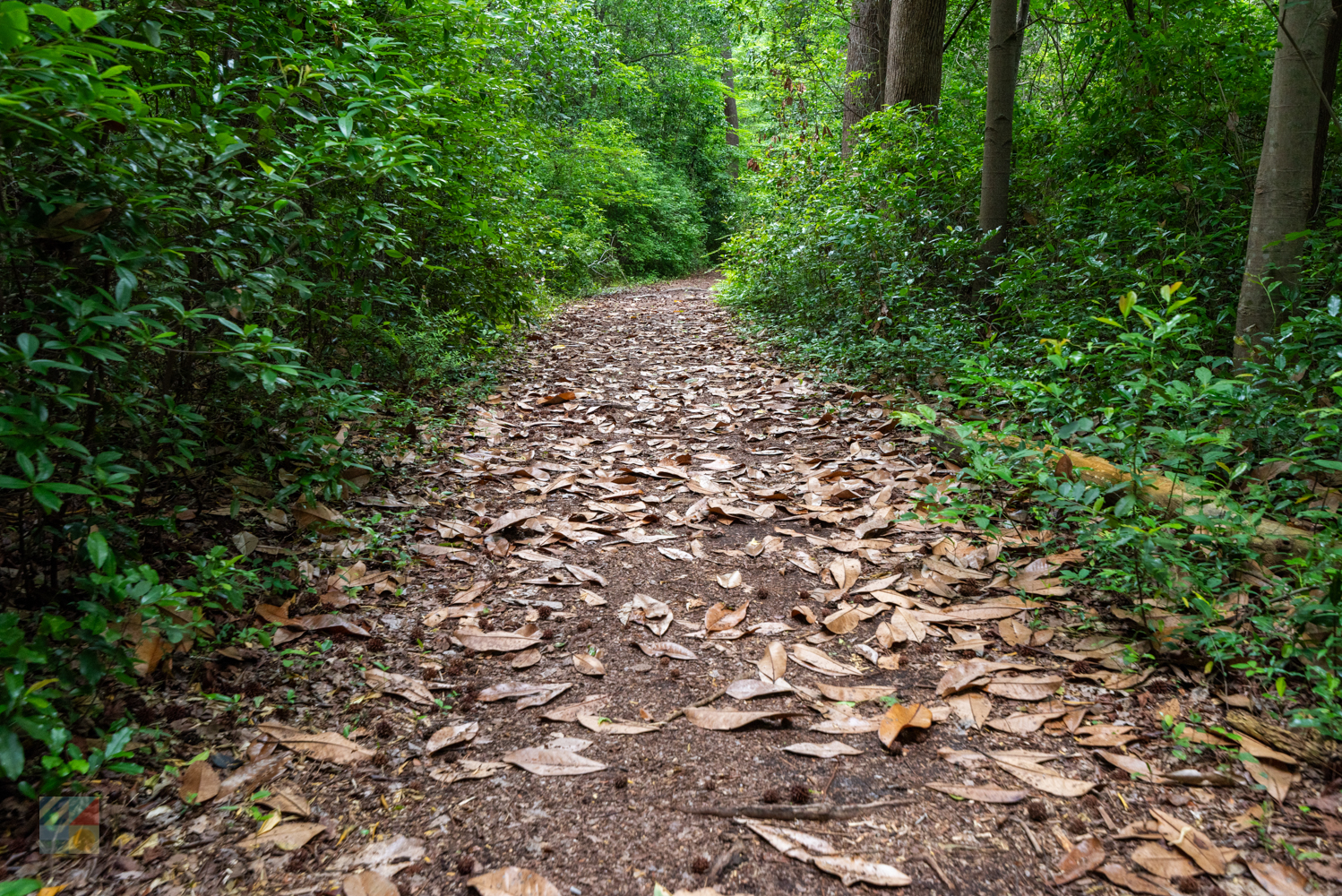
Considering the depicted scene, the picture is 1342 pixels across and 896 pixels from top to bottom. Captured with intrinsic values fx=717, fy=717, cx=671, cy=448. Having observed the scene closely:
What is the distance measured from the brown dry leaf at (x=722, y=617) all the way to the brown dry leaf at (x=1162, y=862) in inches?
52.0

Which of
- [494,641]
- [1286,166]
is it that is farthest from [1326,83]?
[494,641]

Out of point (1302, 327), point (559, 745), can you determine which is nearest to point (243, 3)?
point (559, 745)

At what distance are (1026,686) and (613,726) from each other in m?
1.23

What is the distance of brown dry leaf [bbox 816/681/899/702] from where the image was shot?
2141mm

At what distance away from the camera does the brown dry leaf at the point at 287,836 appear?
163 centimetres

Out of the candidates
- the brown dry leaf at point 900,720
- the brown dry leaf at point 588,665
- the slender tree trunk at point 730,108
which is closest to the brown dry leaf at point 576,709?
the brown dry leaf at point 588,665

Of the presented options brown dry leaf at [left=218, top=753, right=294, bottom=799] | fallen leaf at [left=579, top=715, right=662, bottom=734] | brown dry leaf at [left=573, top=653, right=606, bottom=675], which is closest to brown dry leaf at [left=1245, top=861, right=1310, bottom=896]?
fallen leaf at [left=579, top=715, right=662, bottom=734]

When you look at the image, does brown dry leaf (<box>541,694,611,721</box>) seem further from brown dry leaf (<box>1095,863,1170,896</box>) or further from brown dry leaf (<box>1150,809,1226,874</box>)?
brown dry leaf (<box>1150,809,1226,874</box>)

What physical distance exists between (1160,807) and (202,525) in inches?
123

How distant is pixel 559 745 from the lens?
1.99m

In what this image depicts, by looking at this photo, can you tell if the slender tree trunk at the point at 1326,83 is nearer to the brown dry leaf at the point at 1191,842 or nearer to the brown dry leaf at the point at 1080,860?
the brown dry leaf at the point at 1191,842

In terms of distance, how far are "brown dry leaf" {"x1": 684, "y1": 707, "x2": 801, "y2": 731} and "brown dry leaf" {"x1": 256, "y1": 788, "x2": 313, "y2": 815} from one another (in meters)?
1.00

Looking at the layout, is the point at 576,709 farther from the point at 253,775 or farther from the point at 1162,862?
the point at 1162,862

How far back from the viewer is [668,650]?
2451 mm
